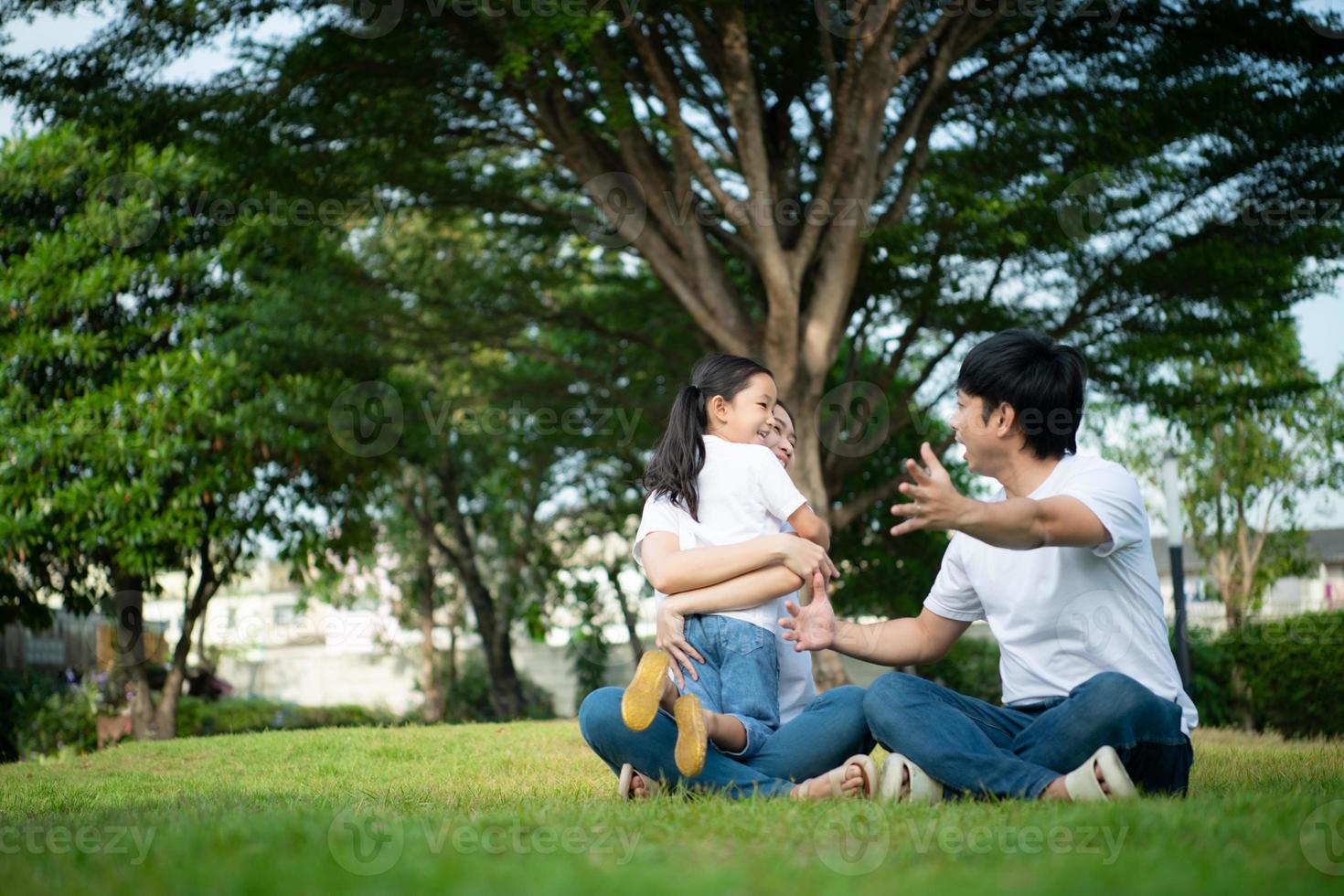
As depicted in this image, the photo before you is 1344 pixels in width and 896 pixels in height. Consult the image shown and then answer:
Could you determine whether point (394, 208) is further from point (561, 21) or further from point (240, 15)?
point (561, 21)

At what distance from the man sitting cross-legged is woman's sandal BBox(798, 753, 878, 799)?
0.15 ft

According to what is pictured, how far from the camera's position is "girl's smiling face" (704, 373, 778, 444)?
456 cm

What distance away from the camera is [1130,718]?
3.44 metres

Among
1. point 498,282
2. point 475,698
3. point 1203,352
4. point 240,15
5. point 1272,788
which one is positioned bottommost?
point 475,698

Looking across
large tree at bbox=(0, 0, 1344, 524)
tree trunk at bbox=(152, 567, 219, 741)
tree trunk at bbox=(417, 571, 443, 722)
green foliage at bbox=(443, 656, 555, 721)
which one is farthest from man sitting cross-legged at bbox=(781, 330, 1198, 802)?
tree trunk at bbox=(417, 571, 443, 722)

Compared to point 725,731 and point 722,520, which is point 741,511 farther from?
point 725,731

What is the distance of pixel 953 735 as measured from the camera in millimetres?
3646

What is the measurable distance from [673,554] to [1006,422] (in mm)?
1175

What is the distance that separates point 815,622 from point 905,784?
57 cm

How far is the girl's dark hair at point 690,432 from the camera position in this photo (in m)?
4.33

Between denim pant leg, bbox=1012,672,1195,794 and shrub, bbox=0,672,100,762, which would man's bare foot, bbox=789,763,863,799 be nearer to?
denim pant leg, bbox=1012,672,1195,794

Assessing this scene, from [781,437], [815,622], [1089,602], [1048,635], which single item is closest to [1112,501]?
[1089,602]

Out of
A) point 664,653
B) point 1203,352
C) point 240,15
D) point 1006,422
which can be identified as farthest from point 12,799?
point 1203,352

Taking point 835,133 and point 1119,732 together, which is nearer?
point 1119,732
